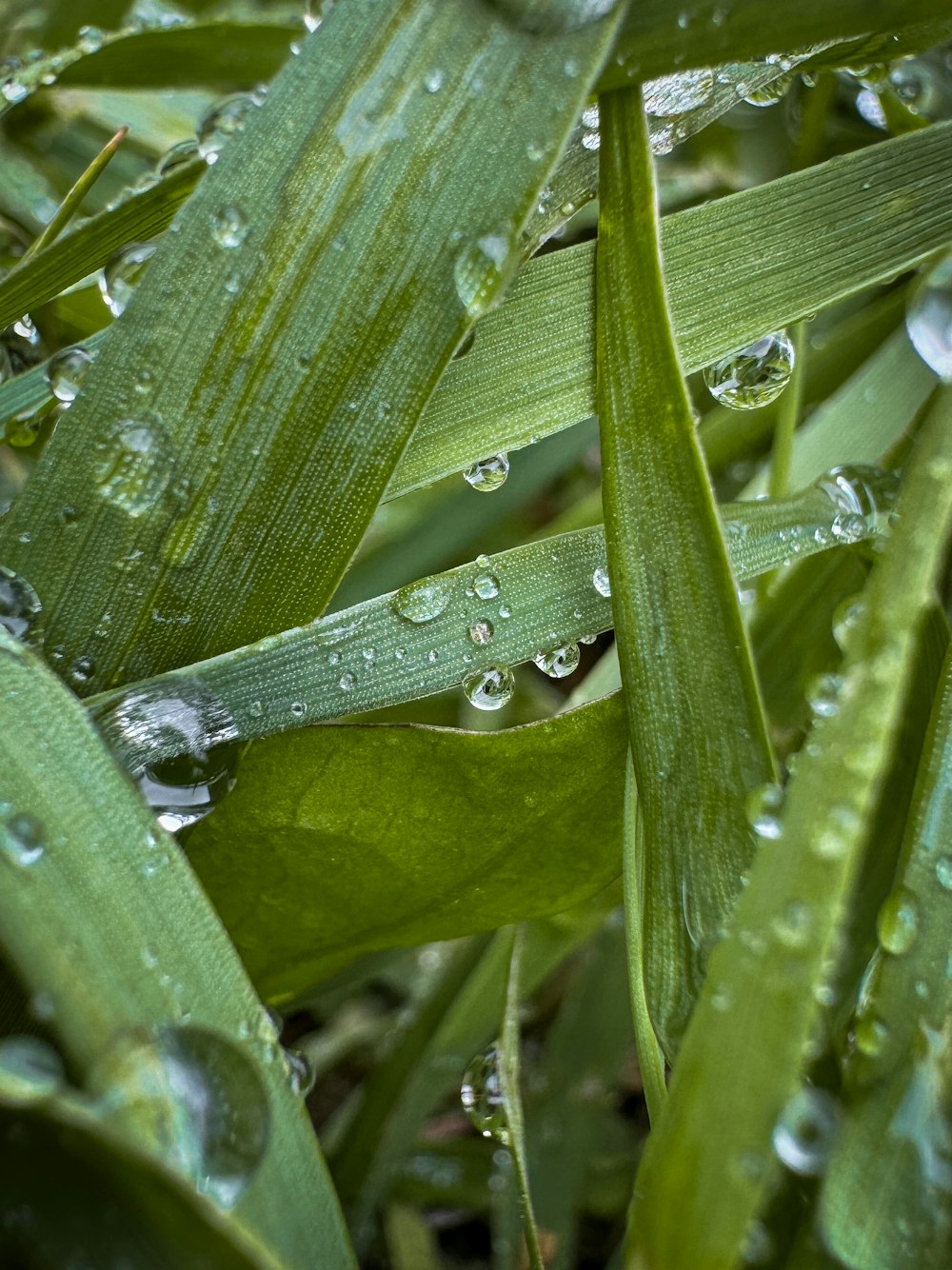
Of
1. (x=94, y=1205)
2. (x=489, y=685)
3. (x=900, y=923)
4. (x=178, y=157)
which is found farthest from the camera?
(x=178, y=157)

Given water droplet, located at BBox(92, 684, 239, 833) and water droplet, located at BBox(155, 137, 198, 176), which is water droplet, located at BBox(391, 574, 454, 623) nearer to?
water droplet, located at BBox(92, 684, 239, 833)

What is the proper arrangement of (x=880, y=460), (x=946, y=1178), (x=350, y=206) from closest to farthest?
(x=946, y=1178)
(x=350, y=206)
(x=880, y=460)

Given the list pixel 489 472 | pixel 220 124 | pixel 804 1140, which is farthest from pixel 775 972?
pixel 220 124

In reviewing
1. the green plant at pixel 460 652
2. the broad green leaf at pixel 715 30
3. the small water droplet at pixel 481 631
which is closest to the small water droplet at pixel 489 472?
the green plant at pixel 460 652

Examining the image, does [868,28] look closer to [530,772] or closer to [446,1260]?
[530,772]

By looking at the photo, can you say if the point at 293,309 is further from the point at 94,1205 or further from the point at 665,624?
the point at 94,1205

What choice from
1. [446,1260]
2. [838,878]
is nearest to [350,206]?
[838,878]

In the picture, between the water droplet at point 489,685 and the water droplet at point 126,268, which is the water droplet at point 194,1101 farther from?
the water droplet at point 126,268
